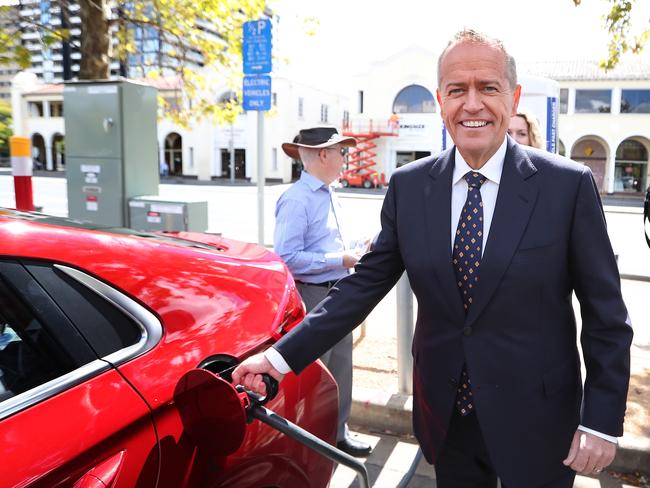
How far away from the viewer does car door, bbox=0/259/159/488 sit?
129cm

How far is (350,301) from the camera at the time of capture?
1.98 metres

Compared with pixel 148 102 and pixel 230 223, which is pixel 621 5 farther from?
pixel 230 223

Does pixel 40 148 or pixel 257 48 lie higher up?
pixel 40 148

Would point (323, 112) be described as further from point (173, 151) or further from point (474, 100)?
point (474, 100)

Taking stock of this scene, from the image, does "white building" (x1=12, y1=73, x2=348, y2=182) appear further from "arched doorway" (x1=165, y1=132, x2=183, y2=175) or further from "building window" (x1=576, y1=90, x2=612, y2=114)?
"building window" (x1=576, y1=90, x2=612, y2=114)

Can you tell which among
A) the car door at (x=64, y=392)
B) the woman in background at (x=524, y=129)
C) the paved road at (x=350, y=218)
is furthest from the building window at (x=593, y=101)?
the car door at (x=64, y=392)

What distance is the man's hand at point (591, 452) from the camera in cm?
162

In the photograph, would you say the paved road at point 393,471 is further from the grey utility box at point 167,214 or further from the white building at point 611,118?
the white building at point 611,118

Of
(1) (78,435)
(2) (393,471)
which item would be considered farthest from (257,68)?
(1) (78,435)

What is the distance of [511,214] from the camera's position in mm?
1694

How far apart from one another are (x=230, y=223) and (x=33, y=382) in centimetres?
1481

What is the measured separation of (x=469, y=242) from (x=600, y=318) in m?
0.42

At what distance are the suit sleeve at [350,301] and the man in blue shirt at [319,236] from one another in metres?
1.42

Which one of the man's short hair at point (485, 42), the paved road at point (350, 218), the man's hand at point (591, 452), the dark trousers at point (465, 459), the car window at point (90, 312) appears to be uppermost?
the man's short hair at point (485, 42)
